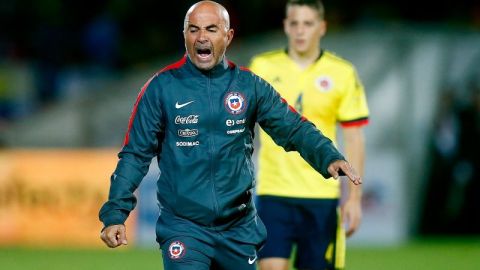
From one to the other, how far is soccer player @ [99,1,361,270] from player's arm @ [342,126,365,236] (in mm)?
1775

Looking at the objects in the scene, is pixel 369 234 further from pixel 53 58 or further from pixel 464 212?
pixel 53 58

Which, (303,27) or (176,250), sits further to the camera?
(303,27)

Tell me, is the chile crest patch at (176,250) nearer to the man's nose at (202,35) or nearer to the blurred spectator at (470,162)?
the man's nose at (202,35)

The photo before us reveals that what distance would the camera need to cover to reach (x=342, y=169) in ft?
19.1

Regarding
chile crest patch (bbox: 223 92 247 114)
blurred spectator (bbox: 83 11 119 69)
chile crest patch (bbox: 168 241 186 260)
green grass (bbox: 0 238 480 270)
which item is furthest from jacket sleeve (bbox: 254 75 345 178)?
blurred spectator (bbox: 83 11 119 69)

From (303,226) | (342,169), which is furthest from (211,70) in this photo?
(303,226)

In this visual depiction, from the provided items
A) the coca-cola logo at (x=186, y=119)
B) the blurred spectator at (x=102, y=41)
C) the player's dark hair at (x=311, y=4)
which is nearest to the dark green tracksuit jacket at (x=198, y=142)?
the coca-cola logo at (x=186, y=119)

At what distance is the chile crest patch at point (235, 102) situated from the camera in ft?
20.1

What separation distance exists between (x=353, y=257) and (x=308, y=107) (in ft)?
17.3

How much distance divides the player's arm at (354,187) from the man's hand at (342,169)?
1.95 meters

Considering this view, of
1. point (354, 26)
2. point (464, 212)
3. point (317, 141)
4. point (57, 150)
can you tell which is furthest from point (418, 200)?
point (317, 141)

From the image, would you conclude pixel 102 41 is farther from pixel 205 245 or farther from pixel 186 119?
pixel 205 245

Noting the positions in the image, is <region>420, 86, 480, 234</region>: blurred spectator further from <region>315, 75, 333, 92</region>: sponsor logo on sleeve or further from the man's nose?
the man's nose

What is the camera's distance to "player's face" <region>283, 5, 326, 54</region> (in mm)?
7965
